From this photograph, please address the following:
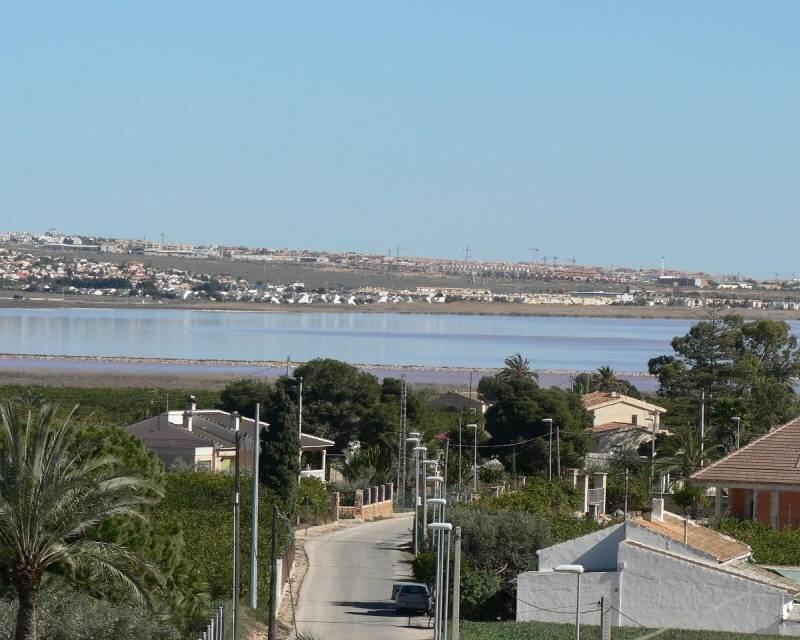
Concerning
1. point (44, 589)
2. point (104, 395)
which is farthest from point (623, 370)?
point (44, 589)

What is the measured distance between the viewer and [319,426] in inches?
2650

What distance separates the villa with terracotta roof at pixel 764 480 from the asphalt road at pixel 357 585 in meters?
8.00

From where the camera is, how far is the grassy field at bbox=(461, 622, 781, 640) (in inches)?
1145

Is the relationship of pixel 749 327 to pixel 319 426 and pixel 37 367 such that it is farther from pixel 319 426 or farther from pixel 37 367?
pixel 37 367

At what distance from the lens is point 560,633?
29656mm

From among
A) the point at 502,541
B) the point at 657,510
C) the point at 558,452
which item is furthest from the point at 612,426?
the point at 657,510

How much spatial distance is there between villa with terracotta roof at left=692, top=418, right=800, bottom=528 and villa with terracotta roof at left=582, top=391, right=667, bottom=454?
21.9 metres

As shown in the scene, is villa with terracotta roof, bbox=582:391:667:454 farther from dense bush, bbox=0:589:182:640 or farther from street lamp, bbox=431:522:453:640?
dense bush, bbox=0:589:182:640

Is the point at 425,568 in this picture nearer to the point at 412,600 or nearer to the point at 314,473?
the point at 412,600

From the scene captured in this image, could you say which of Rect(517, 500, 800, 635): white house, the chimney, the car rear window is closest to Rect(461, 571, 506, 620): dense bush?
the car rear window

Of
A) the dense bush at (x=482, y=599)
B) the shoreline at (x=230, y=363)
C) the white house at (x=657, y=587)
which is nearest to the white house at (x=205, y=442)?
the dense bush at (x=482, y=599)

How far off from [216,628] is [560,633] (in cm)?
723

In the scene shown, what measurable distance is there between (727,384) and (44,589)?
2501 inches

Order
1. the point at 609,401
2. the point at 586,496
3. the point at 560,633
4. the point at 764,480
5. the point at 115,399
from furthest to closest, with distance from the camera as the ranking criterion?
1. the point at 115,399
2. the point at 609,401
3. the point at 586,496
4. the point at 764,480
5. the point at 560,633
